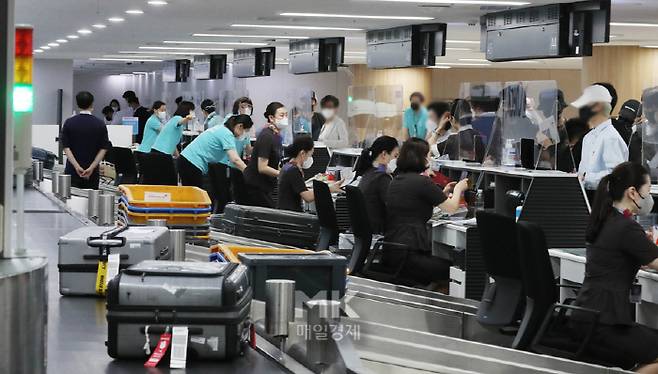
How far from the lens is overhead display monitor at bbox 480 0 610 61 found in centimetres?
1027

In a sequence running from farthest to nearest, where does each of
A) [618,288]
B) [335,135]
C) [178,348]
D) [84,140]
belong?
[335,135], [84,140], [618,288], [178,348]

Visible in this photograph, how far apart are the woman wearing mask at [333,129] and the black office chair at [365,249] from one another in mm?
5637

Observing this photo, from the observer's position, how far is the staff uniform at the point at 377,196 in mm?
7918

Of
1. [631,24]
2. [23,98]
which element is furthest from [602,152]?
[23,98]

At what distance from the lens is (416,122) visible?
34.9ft

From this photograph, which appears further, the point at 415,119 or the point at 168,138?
the point at 168,138

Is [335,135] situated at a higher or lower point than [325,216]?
higher

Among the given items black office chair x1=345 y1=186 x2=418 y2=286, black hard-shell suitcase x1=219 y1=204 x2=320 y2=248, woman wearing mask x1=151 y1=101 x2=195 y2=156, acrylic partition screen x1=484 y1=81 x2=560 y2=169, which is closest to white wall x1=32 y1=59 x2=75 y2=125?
woman wearing mask x1=151 y1=101 x2=195 y2=156

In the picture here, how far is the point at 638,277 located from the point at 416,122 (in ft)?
17.5

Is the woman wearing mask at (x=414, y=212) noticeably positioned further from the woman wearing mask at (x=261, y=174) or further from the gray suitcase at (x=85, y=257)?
the gray suitcase at (x=85, y=257)

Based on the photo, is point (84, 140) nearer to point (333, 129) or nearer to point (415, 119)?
point (415, 119)

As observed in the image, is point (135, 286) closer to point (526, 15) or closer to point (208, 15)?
point (526, 15)

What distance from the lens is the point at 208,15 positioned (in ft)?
42.0

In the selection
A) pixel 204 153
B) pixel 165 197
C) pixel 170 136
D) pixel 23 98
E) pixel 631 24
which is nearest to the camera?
pixel 23 98
